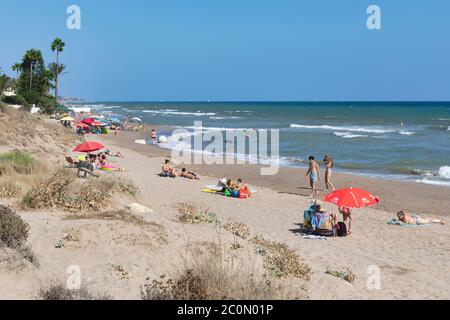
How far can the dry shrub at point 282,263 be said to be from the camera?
24.4 ft

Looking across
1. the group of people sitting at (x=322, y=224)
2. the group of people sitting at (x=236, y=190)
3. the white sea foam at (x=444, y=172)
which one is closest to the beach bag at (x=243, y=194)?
the group of people sitting at (x=236, y=190)

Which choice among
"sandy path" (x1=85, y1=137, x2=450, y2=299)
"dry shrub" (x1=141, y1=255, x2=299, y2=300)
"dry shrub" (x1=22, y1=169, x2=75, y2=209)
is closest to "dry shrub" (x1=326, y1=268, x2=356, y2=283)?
"sandy path" (x1=85, y1=137, x2=450, y2=299)

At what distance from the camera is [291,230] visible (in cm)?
1186

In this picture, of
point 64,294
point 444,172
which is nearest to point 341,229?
point 64,294

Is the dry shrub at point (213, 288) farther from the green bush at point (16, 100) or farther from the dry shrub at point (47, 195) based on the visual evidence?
the green bush at point (16, 100)

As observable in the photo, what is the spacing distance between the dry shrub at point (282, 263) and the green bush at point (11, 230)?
357cm

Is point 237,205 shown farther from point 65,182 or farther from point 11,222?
point 11,222

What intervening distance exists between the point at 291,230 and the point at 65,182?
17.2 ft

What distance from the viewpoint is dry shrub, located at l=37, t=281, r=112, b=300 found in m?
5.23

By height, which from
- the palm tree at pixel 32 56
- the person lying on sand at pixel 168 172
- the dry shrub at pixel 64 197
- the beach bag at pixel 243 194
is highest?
the palm tree at pixel 32 56

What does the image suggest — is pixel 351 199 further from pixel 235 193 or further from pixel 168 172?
pixel 168 172

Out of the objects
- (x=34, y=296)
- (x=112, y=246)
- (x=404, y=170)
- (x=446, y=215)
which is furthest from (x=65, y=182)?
(x=404, y=170)

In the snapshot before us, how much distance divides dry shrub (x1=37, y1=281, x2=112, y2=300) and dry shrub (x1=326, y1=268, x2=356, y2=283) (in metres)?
3.95
